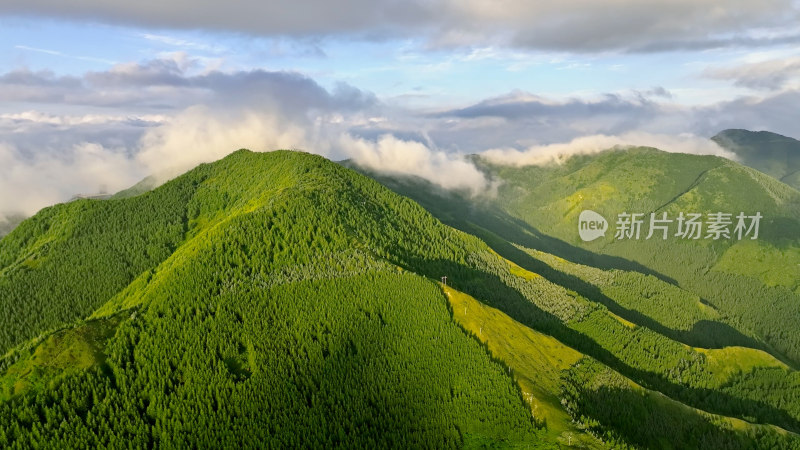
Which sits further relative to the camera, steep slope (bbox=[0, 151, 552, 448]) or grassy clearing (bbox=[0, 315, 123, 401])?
grassy clearing (bbox=[0, 315, 123, 401])

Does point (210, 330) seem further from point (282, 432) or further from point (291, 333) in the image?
point (282, 432)

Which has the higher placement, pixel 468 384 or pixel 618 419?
pixel 468 384

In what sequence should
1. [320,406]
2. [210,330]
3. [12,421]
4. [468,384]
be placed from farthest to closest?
1. [210,330]
2. [468,384]
3. [320,406]
4. [12,421]

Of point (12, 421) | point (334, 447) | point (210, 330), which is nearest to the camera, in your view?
point (12, 421)

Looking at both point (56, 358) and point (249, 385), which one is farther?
point (249, 385)

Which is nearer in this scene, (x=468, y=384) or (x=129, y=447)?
(x=129, y=447)

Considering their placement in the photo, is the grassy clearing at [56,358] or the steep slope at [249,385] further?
the grassy clearing at [56,358]

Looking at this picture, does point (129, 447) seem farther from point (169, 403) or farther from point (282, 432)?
point (282, 432)

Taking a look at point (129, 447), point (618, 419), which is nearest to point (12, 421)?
point (129, 447)

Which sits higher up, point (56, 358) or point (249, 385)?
point (56, 358)
